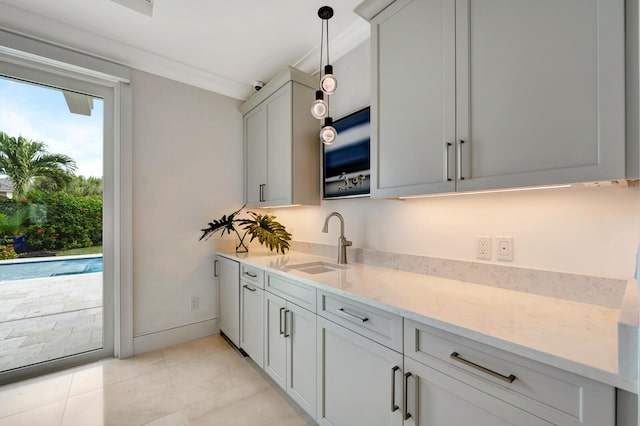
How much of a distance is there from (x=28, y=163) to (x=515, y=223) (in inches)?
129

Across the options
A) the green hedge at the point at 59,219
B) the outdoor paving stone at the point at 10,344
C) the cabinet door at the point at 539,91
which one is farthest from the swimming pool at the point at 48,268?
the cabinet door at the point at 539,91

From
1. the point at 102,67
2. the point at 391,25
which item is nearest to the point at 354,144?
the point at 391,25

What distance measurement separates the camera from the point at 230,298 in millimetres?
2572

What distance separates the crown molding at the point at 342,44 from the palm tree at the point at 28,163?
84.3 inches

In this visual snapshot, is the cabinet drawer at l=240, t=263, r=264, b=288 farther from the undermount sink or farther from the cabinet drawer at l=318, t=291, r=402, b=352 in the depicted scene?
the cabinet drawer at l=318, t=291, r=402, b=352

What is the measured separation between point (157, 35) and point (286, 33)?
104 cm

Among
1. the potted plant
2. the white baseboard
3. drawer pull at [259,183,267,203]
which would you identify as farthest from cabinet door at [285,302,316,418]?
the potted plant

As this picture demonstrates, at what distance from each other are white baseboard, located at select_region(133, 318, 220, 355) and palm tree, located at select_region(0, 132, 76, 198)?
148 cm

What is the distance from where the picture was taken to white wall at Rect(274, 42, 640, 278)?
108 centimetres

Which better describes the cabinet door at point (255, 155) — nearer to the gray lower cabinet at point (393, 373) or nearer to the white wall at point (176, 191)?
the white wall at point (176, 191)

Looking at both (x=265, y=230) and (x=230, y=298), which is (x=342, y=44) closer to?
(x=265, y=230)

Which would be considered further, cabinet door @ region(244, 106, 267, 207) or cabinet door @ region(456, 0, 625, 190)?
cabinet door @ region(244, 106, 267, 207)

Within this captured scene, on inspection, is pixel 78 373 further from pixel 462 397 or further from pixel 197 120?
pixel 462 397

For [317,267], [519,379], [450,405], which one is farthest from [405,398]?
[317,267]
